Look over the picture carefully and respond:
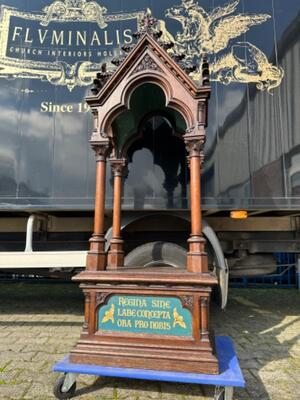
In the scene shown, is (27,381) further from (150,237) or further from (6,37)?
(6,37)

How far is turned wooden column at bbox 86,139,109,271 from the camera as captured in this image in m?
2.43

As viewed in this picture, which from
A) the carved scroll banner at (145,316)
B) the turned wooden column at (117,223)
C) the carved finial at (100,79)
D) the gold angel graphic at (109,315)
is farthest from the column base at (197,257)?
the carved finial at (100,79)

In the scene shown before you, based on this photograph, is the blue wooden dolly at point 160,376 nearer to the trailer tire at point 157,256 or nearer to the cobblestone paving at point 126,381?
the cobblestone paving at point 126,381

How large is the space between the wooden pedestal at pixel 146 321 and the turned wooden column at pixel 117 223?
1.49 feet

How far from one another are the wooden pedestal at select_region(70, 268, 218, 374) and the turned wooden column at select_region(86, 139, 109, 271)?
5.2 inches

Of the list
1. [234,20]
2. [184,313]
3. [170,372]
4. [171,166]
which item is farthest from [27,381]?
[234,20]

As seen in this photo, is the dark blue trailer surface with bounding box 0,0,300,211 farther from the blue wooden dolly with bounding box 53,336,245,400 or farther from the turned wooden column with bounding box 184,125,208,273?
the blue wooden dolly with bounding box 53,336,245,400

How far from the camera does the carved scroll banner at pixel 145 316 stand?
7.18ft

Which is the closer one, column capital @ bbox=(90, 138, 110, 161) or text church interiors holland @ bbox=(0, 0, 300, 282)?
column capital @ bbox=(90, 138, 110, 161)

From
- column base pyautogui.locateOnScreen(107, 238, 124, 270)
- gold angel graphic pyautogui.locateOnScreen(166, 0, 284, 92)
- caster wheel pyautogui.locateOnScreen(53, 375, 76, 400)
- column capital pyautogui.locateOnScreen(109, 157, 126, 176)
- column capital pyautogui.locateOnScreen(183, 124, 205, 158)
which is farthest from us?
gold angel graphic pyautogui.locateOnScreen(166, 0, 284, 92)

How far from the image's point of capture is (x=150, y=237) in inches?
144

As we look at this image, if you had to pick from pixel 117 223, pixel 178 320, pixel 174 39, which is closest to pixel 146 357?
pixel 178 320

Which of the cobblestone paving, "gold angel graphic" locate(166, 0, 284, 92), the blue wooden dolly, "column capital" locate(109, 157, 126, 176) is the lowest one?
the cobblestone paving

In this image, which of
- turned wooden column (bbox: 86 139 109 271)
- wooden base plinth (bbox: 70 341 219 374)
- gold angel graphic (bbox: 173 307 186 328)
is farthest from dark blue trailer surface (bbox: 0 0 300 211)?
wooden base plinth (bbox: 70 341 219 374)
